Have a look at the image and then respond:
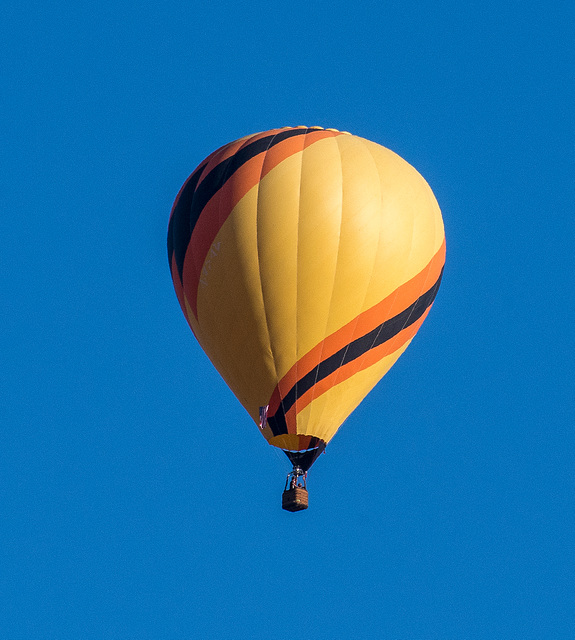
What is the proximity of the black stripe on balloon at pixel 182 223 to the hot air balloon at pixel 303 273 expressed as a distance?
0.06 m

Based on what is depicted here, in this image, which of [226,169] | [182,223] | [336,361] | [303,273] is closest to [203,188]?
[226,169]

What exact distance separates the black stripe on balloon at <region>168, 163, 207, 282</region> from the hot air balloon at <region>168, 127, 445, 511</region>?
63mm

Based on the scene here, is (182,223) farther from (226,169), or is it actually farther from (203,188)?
(226,169)

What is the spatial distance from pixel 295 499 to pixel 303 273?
148 inches

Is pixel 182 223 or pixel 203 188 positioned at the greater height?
pixel 203 188

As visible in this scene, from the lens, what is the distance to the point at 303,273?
2880 centimetres

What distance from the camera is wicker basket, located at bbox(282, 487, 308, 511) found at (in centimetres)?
2894

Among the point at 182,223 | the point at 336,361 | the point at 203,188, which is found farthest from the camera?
the point at 182,223

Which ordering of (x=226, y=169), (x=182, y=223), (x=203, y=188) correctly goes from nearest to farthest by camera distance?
(x=226, y=169)
(x=203, y=188)
(x=182, y=223)

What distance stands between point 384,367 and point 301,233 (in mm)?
3180

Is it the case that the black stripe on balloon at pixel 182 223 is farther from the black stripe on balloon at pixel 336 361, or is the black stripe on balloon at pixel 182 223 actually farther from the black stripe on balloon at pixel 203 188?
the black stripe on balloon at pixel 336 361

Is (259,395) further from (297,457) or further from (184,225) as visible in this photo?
(184,225)

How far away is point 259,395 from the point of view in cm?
2939

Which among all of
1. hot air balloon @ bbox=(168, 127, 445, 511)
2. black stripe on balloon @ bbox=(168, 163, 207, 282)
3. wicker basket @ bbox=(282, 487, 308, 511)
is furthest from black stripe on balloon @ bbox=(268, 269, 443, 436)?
black stripe on balloon @ bbox=(168, 163, 207, 282)
